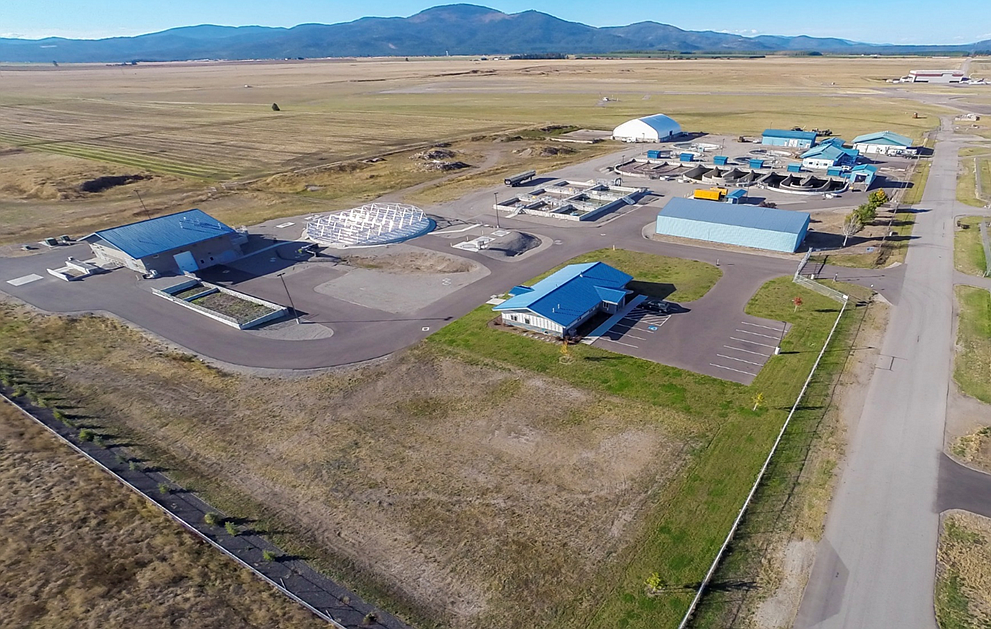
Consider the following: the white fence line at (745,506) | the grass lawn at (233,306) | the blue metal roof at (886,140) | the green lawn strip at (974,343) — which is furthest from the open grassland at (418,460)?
the blue metal roof at (886,140)

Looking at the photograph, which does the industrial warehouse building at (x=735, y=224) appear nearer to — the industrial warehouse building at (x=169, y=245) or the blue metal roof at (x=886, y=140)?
the industrial warehouse building at (x=169, y=245)

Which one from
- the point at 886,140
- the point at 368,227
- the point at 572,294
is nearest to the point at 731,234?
the point at 572,294

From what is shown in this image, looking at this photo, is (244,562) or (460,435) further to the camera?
(460,435)

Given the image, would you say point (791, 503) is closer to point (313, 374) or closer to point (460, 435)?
point (460, 435)

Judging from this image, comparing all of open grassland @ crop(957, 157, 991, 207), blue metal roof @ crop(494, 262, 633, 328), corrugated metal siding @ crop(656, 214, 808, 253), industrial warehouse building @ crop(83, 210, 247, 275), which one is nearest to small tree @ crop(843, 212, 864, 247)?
corrugated metal siding @ crop(656, 214, 808, 253)

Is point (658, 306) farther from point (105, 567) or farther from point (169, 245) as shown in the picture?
point (169, 245)

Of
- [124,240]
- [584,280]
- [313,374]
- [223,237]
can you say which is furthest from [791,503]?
[124,240]
